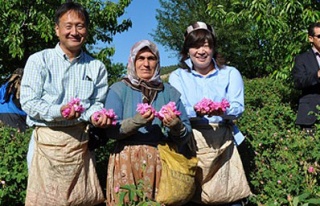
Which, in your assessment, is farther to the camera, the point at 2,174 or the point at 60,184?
the point at 2,174

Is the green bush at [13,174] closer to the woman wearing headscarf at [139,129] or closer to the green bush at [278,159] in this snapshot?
the woman wearing headscarf at [139,129]

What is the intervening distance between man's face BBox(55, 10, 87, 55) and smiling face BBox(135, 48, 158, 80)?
0.37 meters

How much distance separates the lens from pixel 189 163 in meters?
3.15

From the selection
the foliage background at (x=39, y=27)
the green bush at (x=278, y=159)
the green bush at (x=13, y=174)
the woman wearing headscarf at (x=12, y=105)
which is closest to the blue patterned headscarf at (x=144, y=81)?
the green bush at (x=278, y=159)

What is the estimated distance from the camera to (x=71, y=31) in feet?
9.84

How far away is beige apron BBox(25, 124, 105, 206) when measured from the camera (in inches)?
115

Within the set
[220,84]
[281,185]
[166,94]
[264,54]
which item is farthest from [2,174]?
[264,54]

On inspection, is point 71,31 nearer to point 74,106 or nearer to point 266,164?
point 74,106

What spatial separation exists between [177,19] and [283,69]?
91.6ft

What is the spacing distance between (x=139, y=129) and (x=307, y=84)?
6.46 ft

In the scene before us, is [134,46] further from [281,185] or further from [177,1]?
[177,1]

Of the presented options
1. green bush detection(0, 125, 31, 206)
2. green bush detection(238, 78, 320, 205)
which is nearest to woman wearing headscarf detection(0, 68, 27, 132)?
green bush detection(0, 125, 31, 206)

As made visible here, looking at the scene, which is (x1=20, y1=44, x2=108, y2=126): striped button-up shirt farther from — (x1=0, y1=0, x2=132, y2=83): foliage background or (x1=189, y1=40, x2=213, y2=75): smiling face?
(x1=0, y1=0, x2=132, y2=83): foliage background

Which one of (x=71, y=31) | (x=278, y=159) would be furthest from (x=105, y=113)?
(x=278, y=159)
